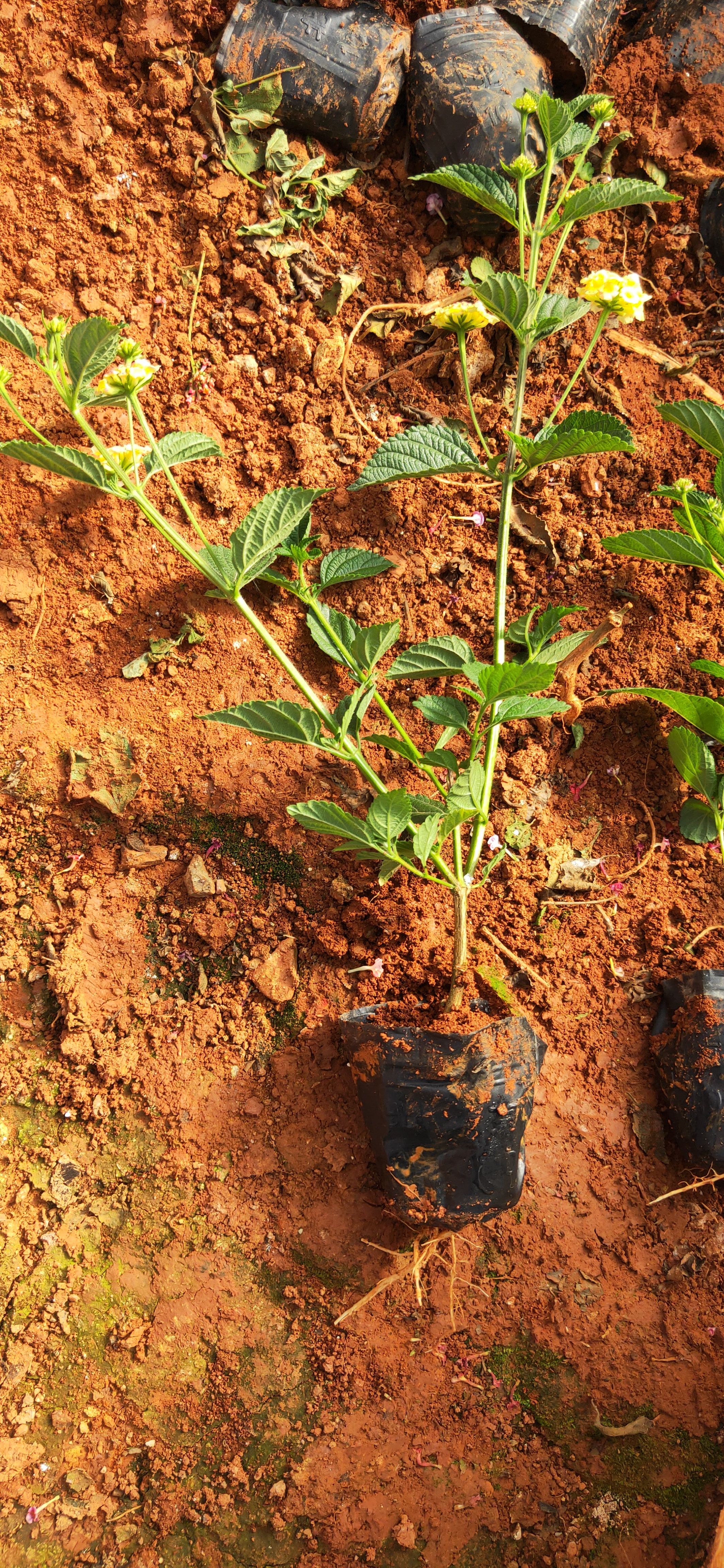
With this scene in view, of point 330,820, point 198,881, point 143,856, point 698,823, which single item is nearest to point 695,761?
point 698,823

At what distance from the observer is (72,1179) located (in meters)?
2.08

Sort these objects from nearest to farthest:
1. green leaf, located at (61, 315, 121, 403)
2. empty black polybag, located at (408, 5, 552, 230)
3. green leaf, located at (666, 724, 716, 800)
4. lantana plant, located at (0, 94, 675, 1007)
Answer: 1. green leaf, located at (61, 315, 121, 403)
2. lantana plant, located at (0, 94, 675, 1007)
3. green leaf, located at (666, 724, 716, 800)
4. empty black polybag, located at (408, 5, 552, 230)

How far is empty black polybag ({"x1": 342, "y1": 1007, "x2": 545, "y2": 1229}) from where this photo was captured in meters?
1.84

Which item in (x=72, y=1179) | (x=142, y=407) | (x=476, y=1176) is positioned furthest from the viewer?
(x=142, y=407)

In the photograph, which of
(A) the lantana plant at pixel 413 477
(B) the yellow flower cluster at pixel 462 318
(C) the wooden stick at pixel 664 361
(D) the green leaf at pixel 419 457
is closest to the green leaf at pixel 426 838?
(A) the lantana plant at pixel 413 477

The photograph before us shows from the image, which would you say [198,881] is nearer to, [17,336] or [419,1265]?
[419,1265]

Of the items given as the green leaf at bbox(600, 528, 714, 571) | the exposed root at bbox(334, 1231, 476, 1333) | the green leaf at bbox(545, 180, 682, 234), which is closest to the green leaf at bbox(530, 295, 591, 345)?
the green leaf at bbox(545, 180, 682, 234)

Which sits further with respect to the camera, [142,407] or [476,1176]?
[142,407]

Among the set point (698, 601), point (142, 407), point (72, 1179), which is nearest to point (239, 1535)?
point (72, 1179)

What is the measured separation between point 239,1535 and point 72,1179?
803 millimetres

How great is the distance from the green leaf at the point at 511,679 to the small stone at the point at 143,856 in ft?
3.08

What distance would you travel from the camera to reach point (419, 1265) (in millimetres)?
1952

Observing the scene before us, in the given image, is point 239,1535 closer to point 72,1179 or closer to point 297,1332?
point 297,1332

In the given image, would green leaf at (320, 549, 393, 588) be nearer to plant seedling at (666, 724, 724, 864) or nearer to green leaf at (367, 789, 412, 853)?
green leaf at (367, 789, 412, 853)
